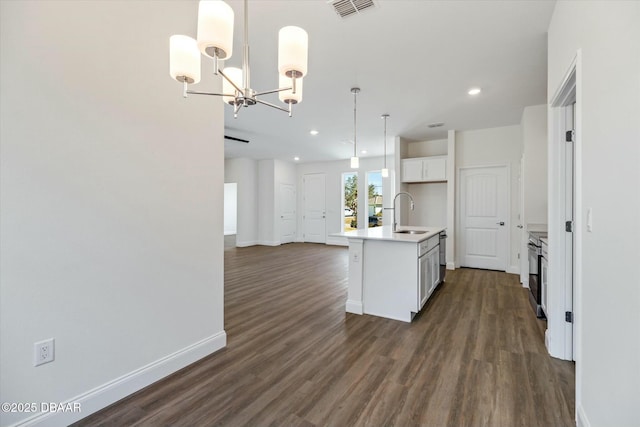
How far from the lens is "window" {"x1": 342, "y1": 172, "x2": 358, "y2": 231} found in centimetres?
920

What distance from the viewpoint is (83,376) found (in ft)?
5.40

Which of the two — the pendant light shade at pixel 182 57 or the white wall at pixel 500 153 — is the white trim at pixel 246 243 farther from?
the pendant light shade at pixel 182 57

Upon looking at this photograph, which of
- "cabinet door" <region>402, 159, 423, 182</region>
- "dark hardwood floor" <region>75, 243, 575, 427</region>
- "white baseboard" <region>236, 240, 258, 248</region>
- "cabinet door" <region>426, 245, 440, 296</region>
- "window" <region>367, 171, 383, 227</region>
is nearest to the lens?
"dark hardwood floor" <region>75, 243, 575, 427</region>

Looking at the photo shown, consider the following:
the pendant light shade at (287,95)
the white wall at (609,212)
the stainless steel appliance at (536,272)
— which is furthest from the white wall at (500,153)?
the pendant light shade at (287,95)

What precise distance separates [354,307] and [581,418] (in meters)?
2.07

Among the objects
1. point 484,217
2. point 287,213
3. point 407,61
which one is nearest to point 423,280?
point 407,61

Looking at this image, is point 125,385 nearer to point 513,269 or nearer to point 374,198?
point 513,269

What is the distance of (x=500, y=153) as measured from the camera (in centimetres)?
544

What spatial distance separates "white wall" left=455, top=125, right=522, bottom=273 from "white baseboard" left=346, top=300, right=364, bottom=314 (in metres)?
3.60

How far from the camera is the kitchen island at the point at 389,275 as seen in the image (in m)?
3.08

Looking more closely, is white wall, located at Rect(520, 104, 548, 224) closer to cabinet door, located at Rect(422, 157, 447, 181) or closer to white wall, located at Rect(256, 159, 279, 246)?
cabinet door, located at Rect(422, 157, 447, 181)

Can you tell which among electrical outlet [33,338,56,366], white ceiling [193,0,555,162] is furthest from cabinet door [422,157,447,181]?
electrical outlet [33,338,56,366]

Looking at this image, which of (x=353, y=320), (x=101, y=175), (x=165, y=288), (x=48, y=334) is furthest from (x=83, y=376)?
(x=353, y=320)

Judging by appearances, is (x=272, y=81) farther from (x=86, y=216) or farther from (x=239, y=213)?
(x=239, y=213)
